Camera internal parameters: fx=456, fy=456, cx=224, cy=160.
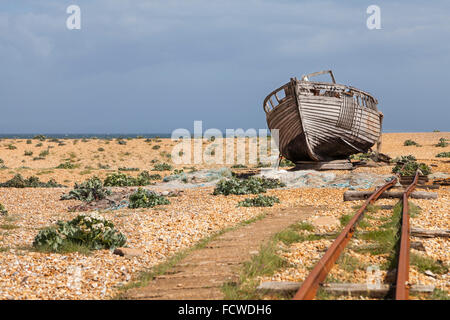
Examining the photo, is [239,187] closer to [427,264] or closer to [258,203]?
[258,203]

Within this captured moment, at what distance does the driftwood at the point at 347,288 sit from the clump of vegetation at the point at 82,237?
352cm

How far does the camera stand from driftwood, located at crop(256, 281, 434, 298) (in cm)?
477

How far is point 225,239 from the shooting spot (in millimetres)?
7965

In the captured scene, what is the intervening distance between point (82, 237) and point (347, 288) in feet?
15.3

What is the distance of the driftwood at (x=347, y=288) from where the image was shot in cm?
477

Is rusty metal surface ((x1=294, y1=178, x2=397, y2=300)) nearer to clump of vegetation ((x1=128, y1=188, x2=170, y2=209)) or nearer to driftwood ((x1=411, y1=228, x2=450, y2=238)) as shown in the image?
driftwood ((x1=411, y1=228, x2=450, y2=238))

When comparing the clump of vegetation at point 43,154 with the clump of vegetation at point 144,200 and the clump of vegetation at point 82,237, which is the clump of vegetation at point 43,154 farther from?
the clump of vegetation at point 82,237

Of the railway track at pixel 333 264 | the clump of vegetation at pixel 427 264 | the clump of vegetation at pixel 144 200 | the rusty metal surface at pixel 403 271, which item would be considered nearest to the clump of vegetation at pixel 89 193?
the clump of vegetation at pixel 144 200

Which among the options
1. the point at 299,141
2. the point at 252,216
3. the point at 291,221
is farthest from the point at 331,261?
the point at 299,141

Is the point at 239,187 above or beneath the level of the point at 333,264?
above

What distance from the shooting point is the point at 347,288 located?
4.84 meters

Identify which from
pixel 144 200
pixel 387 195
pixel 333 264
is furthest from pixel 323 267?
pixel 144 200
